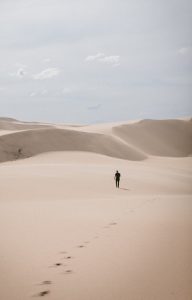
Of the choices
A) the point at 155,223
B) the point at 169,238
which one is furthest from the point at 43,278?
the point at 155,223

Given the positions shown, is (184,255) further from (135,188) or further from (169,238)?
(135,188)

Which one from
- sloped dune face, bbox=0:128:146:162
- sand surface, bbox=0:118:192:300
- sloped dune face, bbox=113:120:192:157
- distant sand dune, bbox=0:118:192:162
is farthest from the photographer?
sloped dune face, bbox=113:120:192:157

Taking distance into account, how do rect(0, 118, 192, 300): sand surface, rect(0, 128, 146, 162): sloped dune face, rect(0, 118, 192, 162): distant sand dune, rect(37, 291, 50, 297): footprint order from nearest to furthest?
rect(37, 291, 50, 297): footprint → rect(0, 118, 192, 300): sand surface → rect(0, 128, 146, 162): sloped dune face → rect(0, 118, 192, 162): distant sand dune

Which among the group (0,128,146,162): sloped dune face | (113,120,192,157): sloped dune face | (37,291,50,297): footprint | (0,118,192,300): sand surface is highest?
(113,120,192,157): sloped dune face

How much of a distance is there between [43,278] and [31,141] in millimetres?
31700

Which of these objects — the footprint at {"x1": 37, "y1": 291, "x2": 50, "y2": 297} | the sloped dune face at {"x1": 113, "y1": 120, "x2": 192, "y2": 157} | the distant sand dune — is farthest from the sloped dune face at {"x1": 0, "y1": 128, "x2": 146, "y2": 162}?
the footprint at {"x1": 37, "y1": 291, "x2": 50, "y2": 297}

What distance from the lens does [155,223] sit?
7551mm

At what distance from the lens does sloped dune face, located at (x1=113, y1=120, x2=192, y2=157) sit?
57.7m

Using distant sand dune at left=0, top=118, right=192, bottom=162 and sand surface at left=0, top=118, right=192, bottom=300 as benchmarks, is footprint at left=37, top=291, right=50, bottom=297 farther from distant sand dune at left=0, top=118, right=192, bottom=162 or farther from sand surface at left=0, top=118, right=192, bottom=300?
distant sand dune at left=0, top=118, right=192, bottom=162

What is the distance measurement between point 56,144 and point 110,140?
368 inches

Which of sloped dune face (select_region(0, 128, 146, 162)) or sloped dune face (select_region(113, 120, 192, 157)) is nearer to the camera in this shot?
sloped dune face (select_region(0, 128, 146, 162))

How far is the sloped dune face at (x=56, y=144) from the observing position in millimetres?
33438

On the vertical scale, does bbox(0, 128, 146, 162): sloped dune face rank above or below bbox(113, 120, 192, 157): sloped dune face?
below

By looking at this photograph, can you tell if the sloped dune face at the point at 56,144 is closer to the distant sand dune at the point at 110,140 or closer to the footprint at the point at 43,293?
the distant sand dune at the point at 110,140
